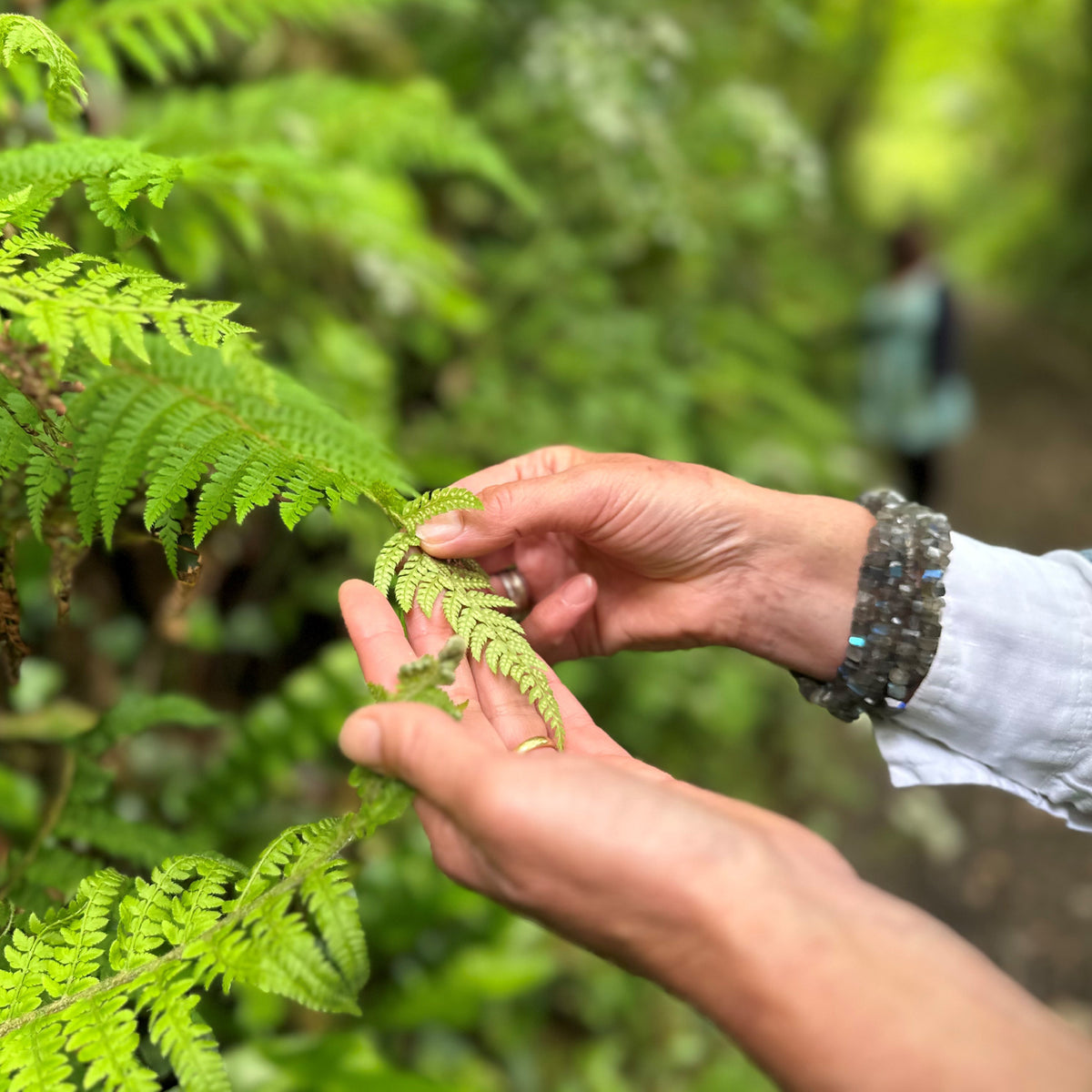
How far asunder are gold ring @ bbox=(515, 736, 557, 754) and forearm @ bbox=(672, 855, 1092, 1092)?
1.35 ft

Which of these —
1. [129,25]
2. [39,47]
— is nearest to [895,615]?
[39,47]

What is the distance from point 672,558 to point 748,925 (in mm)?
848

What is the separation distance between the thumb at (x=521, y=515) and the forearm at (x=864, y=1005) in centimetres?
68

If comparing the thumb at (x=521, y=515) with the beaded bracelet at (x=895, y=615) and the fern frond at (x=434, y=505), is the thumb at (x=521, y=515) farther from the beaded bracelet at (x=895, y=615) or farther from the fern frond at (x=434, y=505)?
the beaded bracelet at (x=895, y=615)

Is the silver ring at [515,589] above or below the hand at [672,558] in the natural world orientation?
below

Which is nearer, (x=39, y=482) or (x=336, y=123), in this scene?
(x=39, y=482)

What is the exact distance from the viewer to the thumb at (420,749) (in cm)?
93

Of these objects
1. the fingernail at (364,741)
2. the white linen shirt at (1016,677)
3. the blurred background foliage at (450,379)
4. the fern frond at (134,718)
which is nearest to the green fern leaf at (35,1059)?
the fingernail at (364,741)

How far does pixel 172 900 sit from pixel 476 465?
92.9 inches

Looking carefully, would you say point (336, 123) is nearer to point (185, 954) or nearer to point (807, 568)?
point (807, 568)

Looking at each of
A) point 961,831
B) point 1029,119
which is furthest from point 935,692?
point 1029,119

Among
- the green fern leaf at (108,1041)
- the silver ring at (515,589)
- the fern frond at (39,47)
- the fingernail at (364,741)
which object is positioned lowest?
the green fern leaf at (108,1041)

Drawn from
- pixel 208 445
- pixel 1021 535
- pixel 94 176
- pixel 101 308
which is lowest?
pixel 1021 535

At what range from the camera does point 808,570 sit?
64.7 inches
